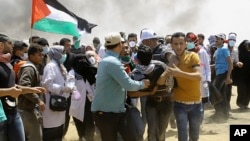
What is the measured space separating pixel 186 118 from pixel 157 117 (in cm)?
→ 45

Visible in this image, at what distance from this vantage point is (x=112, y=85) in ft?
15.4

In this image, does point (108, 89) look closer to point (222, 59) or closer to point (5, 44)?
point (5, 44)

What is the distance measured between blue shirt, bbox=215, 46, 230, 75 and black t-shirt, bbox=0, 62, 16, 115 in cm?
568

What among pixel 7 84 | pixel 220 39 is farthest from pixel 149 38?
pixel 220 39

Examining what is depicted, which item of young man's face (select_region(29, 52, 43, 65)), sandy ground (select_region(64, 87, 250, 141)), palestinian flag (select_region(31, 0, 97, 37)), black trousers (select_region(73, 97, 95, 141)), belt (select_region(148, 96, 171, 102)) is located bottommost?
sandy ground (select_region(64, 87, 250, 141))

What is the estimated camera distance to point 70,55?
24.6ft

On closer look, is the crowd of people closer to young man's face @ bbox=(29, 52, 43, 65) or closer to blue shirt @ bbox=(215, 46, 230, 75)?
young man's face @ bbox=(29, 52, 43, 65)

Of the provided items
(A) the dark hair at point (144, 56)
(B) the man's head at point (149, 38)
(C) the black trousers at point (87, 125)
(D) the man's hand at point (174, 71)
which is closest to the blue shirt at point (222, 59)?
(B) the man's head at point (149, 38)

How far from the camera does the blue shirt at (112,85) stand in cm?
457

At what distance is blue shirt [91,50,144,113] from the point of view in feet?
15.0

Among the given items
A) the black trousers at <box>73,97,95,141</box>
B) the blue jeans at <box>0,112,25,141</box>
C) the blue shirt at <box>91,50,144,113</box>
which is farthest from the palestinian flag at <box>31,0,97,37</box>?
the blue shirt at <box>91,50,144,113</box>

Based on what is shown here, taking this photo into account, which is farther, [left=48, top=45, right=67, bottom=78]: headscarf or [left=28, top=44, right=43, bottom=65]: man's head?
[left=48, top=45, right=67, bottom=78]: headscarf

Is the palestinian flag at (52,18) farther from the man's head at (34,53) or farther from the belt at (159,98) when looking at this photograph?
the belt at (159,98)

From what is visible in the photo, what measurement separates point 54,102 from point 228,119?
513cm
